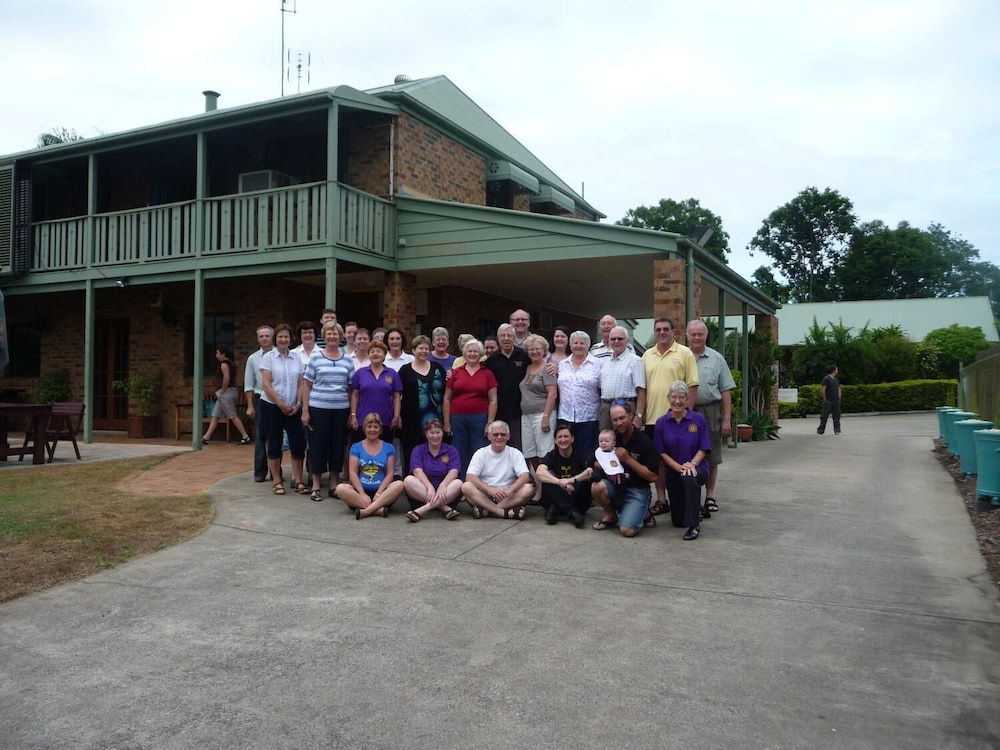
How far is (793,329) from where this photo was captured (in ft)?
118

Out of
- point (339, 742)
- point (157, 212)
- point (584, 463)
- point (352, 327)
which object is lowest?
point (339, 742)

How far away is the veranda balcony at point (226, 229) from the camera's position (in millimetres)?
11180

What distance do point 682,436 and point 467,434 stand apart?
1.86 metres

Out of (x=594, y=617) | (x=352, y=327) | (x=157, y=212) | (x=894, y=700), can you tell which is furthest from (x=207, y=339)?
(x=894, y=700)

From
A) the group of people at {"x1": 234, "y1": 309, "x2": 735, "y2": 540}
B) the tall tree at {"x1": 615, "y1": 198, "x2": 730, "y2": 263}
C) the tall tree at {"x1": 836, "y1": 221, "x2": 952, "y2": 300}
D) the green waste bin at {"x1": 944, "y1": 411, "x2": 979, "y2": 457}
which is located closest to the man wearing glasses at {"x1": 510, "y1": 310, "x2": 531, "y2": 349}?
the group of people at {"x1": 234, "y1": 309, "x2": 735, "y2": 540}

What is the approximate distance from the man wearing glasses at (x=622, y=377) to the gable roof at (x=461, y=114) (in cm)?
715

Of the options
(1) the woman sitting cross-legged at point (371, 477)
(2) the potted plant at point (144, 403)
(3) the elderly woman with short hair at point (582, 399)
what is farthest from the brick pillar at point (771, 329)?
(2) the potted plant at point (144, 403)

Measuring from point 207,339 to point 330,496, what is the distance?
799cm

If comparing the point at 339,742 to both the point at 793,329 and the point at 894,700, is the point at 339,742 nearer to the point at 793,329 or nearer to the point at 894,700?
the point at 894,700

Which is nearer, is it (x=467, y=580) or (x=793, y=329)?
(x=467, y=580)

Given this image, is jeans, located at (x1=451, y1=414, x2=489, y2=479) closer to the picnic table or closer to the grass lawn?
the grass lawn

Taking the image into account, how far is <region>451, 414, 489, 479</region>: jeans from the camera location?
6.83 meters

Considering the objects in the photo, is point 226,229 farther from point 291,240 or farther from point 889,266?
point 889,266

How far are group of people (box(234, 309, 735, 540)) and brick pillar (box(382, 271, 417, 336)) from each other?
429 centimetres
